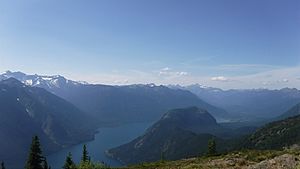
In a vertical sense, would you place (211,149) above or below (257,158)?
below

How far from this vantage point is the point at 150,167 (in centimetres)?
4962

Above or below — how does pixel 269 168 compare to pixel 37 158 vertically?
above

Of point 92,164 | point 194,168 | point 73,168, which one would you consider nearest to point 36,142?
point 73,168

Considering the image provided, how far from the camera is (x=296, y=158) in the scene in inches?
1448

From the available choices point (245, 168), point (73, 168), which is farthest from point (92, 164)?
point (245, 168)

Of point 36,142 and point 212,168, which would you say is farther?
point 36,142

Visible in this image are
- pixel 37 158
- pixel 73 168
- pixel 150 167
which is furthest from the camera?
pixel 37 158

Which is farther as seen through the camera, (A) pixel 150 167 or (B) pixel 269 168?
(A) pixel 150 167

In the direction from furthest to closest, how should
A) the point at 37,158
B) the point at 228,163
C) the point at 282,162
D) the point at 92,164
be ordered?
the point at 37,158
the point at 92,164
the point at 228,163
the point at 282,162

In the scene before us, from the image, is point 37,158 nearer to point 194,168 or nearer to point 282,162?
point 194,168

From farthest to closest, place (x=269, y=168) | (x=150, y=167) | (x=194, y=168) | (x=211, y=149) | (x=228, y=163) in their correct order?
(x=211, y=149), (x=150, y=167), (x=228, y=163), (x=194, y=168), (x=269, y=168)

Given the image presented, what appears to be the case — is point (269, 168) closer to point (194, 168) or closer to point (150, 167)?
point (194, 168)

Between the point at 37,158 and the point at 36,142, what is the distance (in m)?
3.36

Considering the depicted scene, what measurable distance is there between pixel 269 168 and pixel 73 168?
42307 millimetres
